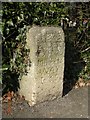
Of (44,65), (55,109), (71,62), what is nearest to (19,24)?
(44,65)

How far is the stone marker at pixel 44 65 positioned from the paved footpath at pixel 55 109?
0.30 feet

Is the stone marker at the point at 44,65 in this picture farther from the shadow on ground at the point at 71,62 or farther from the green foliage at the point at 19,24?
the shadow on ground at the point at 71,62

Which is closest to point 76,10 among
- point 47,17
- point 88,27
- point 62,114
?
point 88,27

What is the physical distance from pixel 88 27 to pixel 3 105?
6.57ft

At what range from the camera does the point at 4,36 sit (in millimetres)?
4219

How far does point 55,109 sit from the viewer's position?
4473mm

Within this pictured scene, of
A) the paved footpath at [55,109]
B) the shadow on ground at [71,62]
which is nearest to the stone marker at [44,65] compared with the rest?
the paved footpath at [55,109]

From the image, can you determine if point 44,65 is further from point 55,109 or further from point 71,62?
point 71,62

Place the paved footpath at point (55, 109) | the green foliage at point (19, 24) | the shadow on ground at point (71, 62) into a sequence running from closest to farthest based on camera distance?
the green foliage at point (19, 24), the paved footpath at point (55, 109), the shadow on ground at point (71, 62)

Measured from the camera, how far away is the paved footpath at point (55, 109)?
4344 mm

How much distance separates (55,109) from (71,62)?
3.99 ft

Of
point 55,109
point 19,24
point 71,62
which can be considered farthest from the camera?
point 71,62

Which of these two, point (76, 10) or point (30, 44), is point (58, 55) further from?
point (76, 10)

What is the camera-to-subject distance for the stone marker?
164 inches
